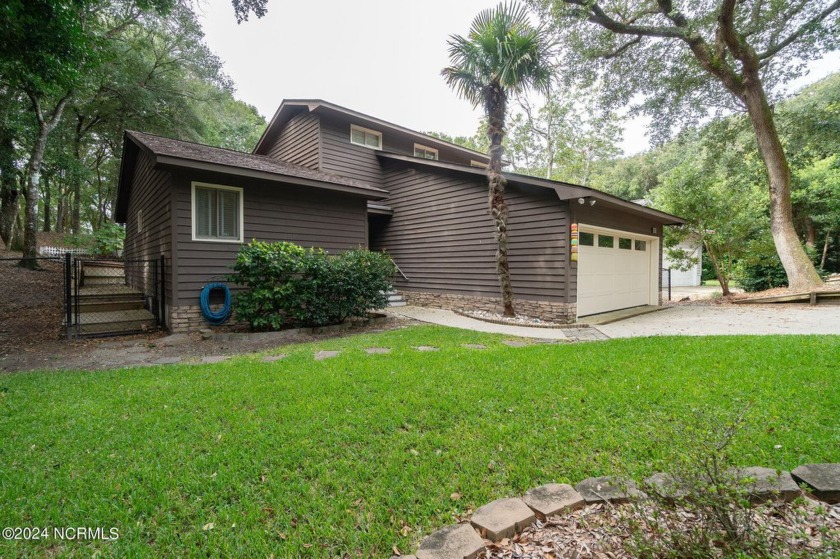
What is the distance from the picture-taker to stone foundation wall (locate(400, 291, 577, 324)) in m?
8.09

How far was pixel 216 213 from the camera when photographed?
7.69 metres

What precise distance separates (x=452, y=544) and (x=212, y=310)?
7.39 metres

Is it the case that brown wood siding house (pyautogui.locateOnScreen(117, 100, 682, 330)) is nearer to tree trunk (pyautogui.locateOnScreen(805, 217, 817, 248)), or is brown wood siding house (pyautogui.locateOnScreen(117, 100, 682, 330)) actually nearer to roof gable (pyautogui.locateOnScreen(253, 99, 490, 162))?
roof gable (pyautogui.locateOnScreen(253, 99, 490, 162))

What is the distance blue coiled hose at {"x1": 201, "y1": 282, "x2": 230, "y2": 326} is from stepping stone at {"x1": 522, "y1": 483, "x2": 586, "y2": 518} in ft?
23.1

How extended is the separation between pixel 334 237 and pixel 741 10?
14.6m

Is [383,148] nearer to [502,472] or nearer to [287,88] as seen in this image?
[502,472]

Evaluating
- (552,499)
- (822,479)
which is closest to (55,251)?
(552,499)

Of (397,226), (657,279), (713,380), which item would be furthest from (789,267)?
(397,226)

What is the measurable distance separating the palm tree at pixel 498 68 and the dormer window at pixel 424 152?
5.74 metres

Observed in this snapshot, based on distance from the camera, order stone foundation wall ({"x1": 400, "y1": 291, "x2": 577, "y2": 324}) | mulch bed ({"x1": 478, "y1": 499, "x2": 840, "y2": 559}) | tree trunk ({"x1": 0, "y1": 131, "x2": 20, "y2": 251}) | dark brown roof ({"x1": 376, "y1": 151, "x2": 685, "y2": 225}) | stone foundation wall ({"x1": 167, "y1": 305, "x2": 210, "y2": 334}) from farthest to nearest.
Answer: tree trunk ({"x1": 0, "y1": 131, "x2": 20, "y2": 251}), stone foundation wall ({"x1": 400, "y1": 291, "x2": 577, "y2": 324}), dark brown roof ({"x1": 376, "y1": 151, "x2": 685, "y2": 225}), stone foundation wall ({"x1": 167, "y1": 305, "x2": 210, "y2": 334}), mulch bed ({"x1": 478, "y1": 499, "x2": 840, "y2": 559})

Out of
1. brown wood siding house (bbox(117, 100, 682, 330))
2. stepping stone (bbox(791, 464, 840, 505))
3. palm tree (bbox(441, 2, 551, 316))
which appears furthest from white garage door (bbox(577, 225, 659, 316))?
stepping stone (bbox(791, 464, 840, 505))

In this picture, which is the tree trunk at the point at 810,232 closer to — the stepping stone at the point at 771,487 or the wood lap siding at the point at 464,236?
the wood lap siding at the point at 464,236

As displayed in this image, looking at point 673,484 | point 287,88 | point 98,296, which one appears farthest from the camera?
point 287,88

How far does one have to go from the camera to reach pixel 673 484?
1.53m
